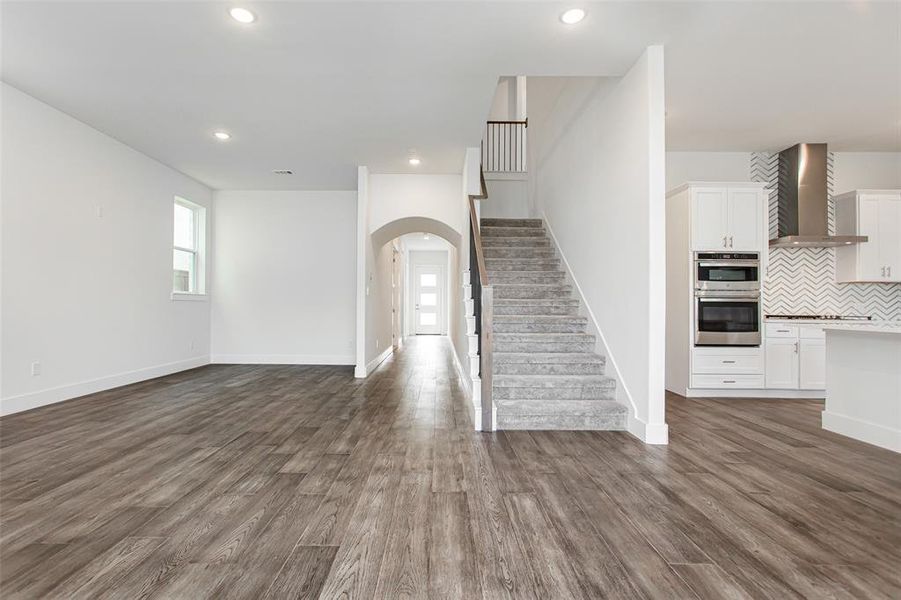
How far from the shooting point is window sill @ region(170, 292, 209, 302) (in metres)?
6.21

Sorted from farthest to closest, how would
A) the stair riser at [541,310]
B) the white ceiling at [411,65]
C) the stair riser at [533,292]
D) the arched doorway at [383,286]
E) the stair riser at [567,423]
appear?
the arched doorway at [383,286]
the stair riser at [533,292]
the stair riser at [541,310]
the stair riser at [567,423]
the white ceiling at [411,65]

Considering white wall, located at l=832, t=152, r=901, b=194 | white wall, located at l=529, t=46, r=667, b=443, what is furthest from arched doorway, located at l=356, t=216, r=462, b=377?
white wall, located at l=832, t=152, r=901, b=194

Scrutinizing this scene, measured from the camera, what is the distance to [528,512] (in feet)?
6.82

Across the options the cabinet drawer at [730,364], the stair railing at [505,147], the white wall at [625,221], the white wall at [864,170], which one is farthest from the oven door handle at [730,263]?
the stair railing at [505,147]

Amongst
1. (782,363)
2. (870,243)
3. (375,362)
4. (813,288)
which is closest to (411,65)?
(375,362)

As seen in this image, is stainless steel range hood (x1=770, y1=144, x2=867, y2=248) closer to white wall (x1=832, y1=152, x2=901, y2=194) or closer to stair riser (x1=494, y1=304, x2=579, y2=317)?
white wall (x1=832, y1=152, x2=901, y2=194)

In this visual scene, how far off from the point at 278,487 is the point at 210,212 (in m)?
6.24

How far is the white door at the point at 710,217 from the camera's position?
4.80 m

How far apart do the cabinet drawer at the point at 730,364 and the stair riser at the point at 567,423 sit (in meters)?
1.92

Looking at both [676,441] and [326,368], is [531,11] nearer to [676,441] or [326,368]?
[676,441]

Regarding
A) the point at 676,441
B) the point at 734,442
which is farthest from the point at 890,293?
the point at 676,441

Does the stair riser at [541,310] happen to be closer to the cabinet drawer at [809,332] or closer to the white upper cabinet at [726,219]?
the white upper cabinet at [726,219]

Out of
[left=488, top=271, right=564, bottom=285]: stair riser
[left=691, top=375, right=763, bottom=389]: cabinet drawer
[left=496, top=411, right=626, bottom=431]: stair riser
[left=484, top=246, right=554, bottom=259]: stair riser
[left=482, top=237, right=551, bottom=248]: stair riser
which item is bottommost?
[left=496, top=411, right=626, bottom=431]: stair riser

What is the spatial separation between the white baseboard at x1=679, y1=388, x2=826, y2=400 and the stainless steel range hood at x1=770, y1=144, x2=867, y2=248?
178 cm
